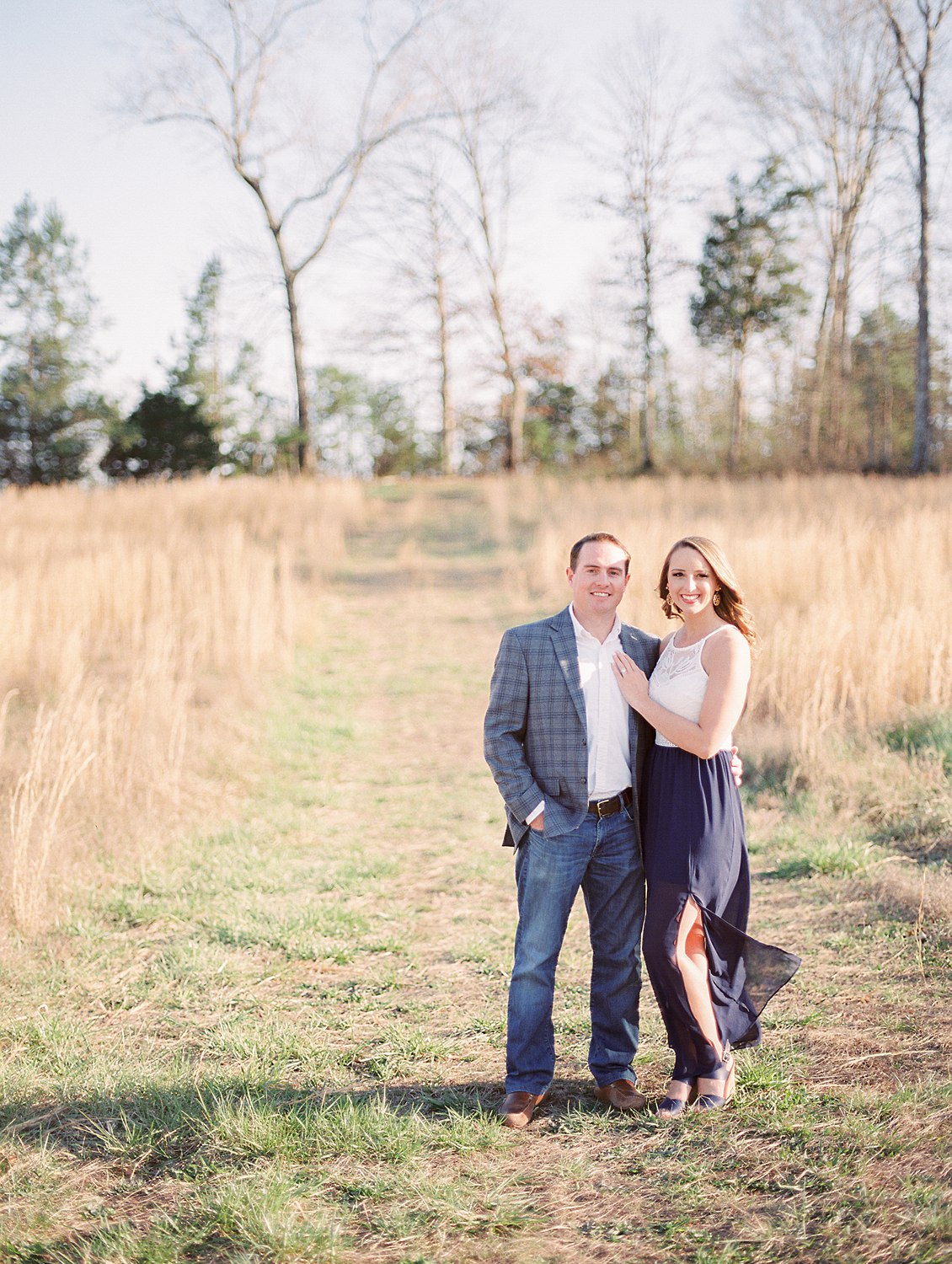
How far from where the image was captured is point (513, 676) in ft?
9.99

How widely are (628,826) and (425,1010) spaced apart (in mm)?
1274

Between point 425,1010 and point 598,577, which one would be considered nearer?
point 598,577

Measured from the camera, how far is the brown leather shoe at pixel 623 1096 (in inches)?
119

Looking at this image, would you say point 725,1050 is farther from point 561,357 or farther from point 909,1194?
point 561,357

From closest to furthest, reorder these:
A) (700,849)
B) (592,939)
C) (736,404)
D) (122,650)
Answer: (700,849) < (592,939) < (122,650) < (736,404)

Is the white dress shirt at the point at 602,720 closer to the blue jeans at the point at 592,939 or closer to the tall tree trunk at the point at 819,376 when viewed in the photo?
the blue jeans at the point at 592,939

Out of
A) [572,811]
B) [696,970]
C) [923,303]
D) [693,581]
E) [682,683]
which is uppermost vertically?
[923,303]

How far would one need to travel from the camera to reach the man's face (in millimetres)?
3010

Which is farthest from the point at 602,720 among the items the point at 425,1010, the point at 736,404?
the point at 736,404

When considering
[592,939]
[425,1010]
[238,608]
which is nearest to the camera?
[592,939]

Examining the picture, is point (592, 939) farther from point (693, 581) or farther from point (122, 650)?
point (122, 650)

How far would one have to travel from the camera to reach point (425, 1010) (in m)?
3.75

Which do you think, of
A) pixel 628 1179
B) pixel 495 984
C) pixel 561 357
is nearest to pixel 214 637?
pixel 495 984

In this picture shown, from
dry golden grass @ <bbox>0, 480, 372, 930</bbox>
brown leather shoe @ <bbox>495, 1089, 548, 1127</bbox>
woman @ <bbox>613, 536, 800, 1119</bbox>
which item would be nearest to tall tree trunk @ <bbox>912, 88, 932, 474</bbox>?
dry golden grass @ <bbox>0, 480, 372, 930</bbox>
